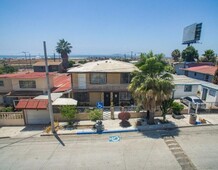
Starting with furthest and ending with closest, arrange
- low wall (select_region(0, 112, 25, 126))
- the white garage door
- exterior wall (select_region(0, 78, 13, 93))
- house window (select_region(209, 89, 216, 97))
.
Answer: exterior wall (select_region(0, 78, 13, 93)) < house window (select_region(209, 89, 216, 97)) < the white garage door < low wall (select_region(0, 112, 25, 126))

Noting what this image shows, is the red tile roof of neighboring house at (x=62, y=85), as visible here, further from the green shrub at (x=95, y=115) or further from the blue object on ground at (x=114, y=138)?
the blue object on ground at (x=114, y=138)

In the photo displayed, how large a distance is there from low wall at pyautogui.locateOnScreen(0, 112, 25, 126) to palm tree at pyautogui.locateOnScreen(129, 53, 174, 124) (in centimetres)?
1358

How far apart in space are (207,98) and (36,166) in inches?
944

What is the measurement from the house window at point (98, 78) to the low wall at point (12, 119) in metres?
10.2

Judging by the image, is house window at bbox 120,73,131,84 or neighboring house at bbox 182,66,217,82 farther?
neighboring house at bbox 182,66,217,82

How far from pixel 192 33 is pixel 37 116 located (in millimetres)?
57367

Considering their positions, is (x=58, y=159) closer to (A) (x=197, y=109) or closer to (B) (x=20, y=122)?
(B) (x=20, y=122)

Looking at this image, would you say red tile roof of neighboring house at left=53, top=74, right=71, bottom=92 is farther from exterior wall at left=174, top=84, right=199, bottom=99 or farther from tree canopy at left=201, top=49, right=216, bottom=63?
tree canopy at left=201, top=49, right=216, bottom=63

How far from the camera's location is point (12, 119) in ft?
56.7

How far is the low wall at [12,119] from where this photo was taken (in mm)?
17188

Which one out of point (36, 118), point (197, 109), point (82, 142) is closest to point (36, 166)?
point (82, 142)

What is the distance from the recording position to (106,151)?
12.2 m

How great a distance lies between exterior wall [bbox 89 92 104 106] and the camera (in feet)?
73.0

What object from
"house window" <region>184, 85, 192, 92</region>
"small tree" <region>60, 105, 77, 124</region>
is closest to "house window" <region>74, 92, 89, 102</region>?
"small tree" <region>60, 105, 77, 124</region>
